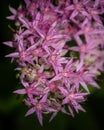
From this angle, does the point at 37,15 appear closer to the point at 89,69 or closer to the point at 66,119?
the point at 89,69

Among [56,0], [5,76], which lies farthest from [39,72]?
[5,76]

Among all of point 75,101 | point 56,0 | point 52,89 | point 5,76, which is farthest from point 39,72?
point 5,76

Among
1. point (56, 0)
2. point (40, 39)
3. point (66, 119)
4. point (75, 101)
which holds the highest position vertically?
point (56, 0)

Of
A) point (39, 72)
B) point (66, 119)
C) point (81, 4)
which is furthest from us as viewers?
point (66, 119)

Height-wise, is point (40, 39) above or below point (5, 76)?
above

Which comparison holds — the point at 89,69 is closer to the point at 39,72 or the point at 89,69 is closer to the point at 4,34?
the point at 39,72

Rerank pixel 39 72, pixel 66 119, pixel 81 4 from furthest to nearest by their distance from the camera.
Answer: pixel 66 119
pixel 81 4
pixel 39 72

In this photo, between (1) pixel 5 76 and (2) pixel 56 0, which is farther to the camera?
(1) pixel 5 76
